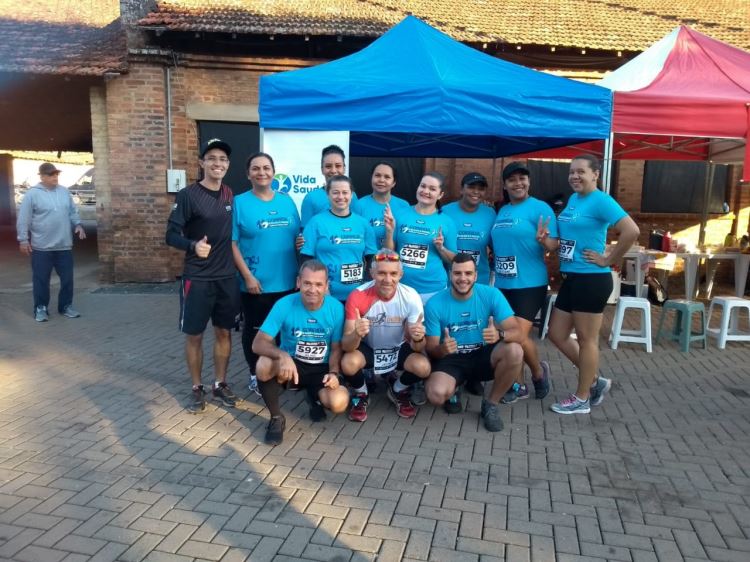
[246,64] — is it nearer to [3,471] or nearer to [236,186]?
[236,186]

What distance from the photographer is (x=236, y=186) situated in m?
9.69

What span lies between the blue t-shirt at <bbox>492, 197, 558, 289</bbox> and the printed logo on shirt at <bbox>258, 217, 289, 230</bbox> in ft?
5.35

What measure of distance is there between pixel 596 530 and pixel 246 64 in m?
8.53

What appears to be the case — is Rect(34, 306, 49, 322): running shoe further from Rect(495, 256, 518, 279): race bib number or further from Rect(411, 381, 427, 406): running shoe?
Rect(495, 256, 518, 279): race bib number

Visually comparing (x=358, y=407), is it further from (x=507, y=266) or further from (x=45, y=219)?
(x=45, y=219)

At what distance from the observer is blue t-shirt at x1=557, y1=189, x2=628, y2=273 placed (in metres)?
3.93

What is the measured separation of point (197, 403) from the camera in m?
4.23

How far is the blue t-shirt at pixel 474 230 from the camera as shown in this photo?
4602mm

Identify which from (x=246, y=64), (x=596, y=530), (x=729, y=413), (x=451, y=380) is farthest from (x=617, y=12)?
(x=596, y=530)

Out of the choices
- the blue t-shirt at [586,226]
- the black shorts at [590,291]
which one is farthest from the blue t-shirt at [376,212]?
the black shorts at [590,291]

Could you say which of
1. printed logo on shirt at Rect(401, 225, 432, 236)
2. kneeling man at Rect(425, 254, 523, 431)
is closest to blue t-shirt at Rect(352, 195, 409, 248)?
printed logo on shirt at Rect(401, 225, 432, 236)

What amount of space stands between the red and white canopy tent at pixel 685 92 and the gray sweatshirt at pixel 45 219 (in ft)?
21.0

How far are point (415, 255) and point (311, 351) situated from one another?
1.11 metres

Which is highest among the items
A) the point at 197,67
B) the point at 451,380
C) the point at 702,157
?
the point at 197,67
